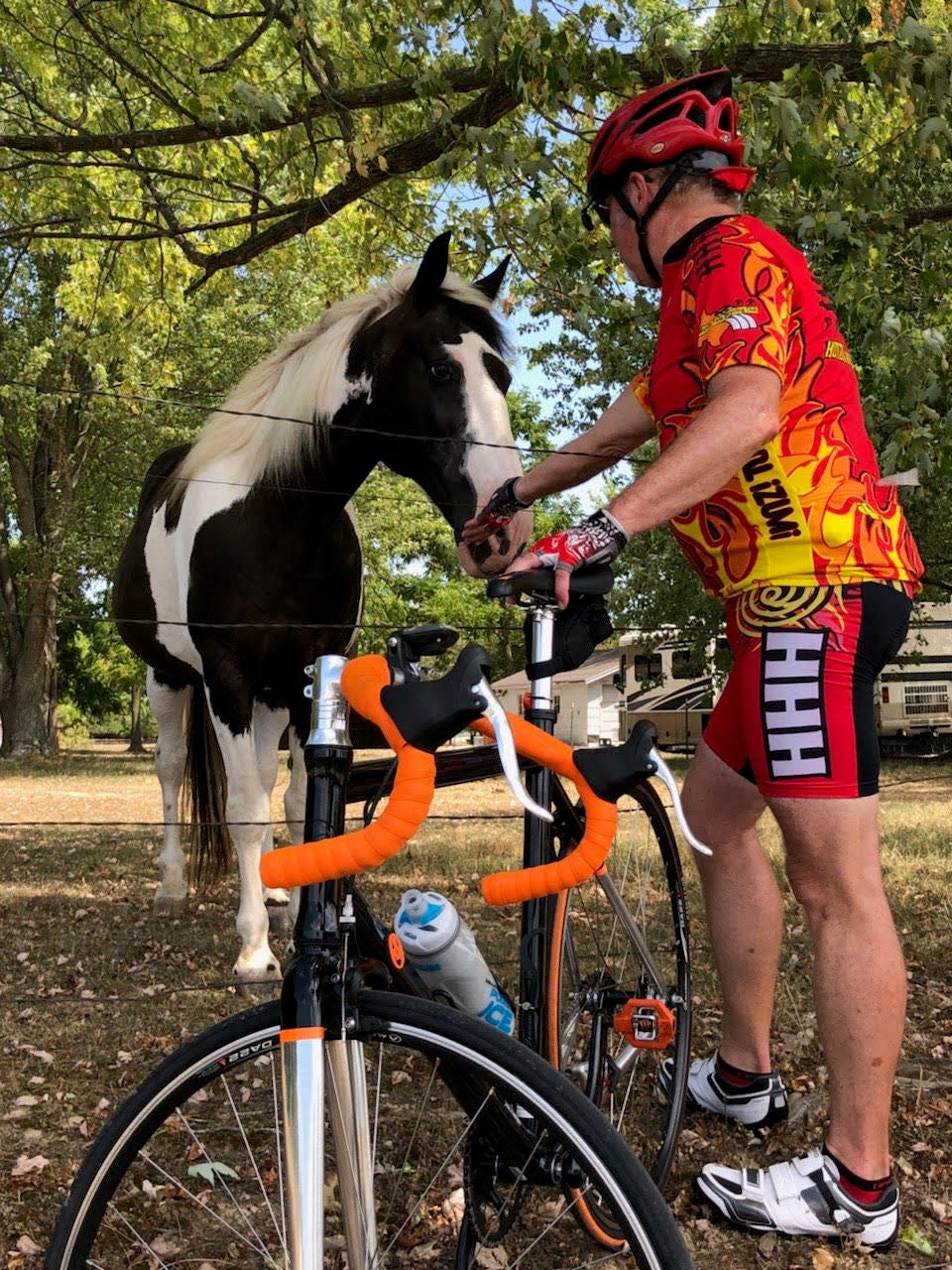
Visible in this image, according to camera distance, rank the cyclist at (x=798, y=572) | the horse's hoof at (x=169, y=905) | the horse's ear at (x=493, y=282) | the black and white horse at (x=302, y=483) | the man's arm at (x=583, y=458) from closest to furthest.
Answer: the cyclist at (x=798, y=572) → the man's arm at (x=583, y=458) → the black and white horse at (x=302, y=483) → the horse's ear at (x=493, y=282) → the horse's hoof at (x=169, y=905)

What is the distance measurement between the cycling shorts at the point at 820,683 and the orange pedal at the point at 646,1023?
0.59m

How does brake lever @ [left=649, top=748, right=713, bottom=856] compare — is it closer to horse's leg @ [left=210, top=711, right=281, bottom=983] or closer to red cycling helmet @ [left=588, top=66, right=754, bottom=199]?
red cycling helmet @ [left=588, top=66, right=754, bottom=199]

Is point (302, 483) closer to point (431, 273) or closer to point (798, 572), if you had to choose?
point (431, 273)

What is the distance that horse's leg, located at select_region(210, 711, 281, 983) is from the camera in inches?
156

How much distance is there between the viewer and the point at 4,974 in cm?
433

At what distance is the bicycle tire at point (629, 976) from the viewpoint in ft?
7.42

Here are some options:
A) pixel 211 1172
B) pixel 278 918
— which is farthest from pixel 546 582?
pixel 278 918

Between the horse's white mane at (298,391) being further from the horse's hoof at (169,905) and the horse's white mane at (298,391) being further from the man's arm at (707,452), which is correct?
the horse's hoof at (169,905)

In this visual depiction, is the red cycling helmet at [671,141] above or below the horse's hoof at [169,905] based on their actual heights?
above

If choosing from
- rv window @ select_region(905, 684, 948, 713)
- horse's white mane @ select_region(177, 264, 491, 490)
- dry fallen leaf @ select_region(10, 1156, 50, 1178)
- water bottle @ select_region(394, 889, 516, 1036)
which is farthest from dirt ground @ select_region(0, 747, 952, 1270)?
rv window @ select_region(905, 684, 948, 713)

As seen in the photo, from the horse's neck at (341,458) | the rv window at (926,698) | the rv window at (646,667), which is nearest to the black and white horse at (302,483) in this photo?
the horse's neck at (341,458)

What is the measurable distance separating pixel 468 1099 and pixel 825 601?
45.6 inches

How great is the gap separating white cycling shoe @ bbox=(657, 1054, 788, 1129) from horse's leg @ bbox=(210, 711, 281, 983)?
172 cm

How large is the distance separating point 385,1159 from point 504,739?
1.78 meters
